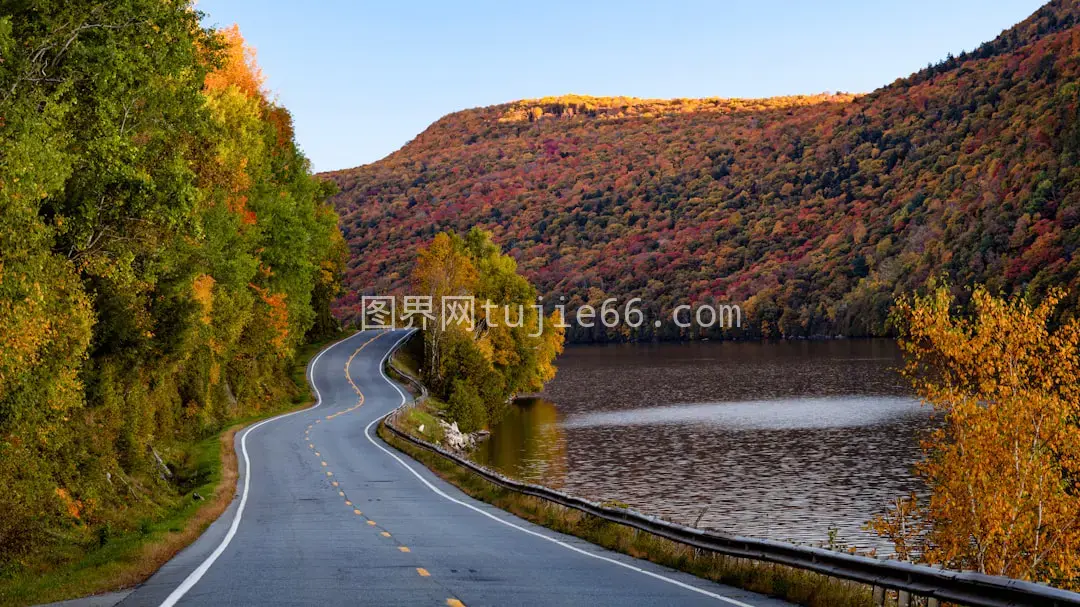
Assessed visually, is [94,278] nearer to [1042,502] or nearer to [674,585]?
[674,585]

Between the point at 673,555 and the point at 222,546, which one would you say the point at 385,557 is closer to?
the point at 222,546

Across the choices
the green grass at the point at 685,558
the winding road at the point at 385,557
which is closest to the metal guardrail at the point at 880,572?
the green grass at the point at 685,558

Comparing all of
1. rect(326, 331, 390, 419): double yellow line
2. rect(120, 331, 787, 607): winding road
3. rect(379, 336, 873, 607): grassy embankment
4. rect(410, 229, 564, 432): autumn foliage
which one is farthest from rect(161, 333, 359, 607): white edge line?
rect(410, 229, 564, 432): autumn foliage

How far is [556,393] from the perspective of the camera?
3994 inches

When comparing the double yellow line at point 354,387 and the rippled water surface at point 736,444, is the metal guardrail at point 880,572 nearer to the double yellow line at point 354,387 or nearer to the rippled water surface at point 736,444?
the rippled water surface at point 736,444

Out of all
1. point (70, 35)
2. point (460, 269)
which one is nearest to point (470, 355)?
point (460, 269)

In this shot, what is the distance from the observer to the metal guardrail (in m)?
9.70

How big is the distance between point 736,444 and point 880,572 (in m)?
48.8

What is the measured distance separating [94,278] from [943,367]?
919 inches

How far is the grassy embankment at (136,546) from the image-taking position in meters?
15.1

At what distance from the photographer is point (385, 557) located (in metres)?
16.6

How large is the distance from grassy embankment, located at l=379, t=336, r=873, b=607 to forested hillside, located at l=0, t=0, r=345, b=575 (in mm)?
9743

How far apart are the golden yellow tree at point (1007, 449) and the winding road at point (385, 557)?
366 inches

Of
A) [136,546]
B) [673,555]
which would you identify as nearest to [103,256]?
[136,546]
